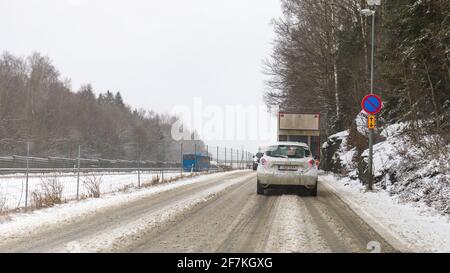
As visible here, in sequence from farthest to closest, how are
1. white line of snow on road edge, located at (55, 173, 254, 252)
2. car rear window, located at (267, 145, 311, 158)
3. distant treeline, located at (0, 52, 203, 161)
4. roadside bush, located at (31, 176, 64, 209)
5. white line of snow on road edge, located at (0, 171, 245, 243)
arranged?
distant treeline, located at (0, 52, 203, 161)
car rear window, located at (267, 145, 311, 158)
roadside bush, located at (31, 176, 64, 209)
white line of snow on road edge, located at (0, 171, 245, 243)
white line of snow on road edge, located at (55, 173, 254, 252)

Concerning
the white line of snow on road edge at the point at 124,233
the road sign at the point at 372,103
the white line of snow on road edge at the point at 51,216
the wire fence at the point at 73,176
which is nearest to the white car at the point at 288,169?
the road sign at the point at 372,103

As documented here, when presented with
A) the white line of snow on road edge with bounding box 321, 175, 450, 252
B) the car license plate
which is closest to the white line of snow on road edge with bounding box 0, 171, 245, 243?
→ the car license plate

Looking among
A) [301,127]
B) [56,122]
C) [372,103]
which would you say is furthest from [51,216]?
[56,122]

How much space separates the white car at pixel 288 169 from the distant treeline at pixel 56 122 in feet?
118

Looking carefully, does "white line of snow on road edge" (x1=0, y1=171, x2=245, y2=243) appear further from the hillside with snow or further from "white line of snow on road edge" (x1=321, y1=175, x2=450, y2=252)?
the hillside with snow

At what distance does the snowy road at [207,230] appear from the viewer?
6.62 meters

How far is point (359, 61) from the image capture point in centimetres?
2959

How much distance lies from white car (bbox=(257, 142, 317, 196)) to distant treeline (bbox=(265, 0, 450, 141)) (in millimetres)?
3786

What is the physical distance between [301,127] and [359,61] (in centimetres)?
761

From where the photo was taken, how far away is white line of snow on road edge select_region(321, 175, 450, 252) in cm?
688

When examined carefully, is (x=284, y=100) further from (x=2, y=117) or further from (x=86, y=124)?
(x=86, y=124)

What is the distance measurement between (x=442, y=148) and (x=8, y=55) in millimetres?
71270

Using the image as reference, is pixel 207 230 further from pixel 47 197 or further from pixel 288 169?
pixel 288 169

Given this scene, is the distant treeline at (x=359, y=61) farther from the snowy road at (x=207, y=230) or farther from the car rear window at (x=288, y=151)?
the snowy road at (x=207, y=230)
